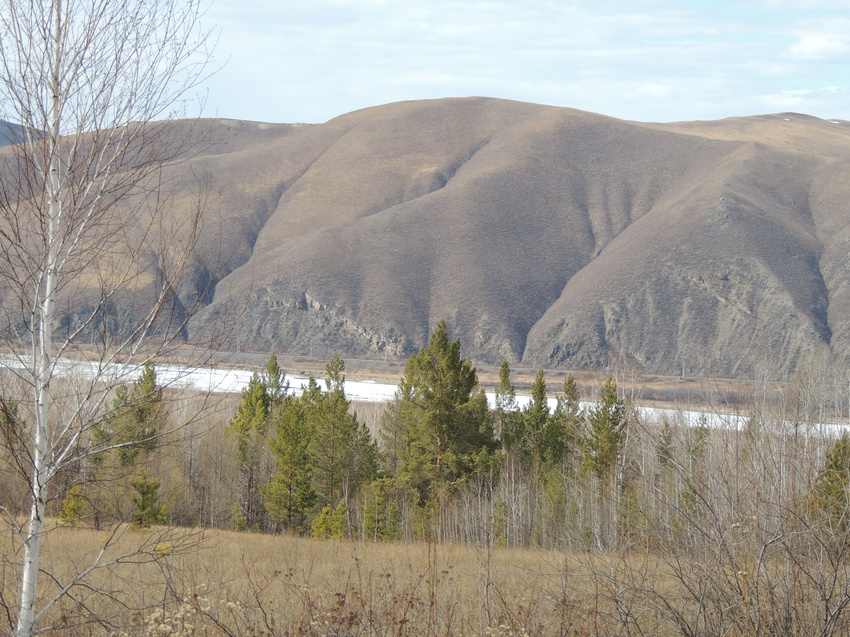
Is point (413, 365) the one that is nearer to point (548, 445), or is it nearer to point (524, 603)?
point (548, 445)

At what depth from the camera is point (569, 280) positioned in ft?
453

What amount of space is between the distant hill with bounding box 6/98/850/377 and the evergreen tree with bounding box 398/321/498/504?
59.2m

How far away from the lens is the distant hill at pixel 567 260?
11644cm

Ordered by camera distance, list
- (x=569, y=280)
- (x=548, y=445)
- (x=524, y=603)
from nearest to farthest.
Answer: (x=524, y=603)
(x=548, y=445)
(x=569, y=280)

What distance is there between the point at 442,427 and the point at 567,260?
106201 mm

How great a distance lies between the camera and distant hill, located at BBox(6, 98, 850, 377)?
382ft

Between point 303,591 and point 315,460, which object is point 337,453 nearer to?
point 315,460

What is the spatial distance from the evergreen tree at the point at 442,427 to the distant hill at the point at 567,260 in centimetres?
5916

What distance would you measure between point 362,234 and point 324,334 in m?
22.1

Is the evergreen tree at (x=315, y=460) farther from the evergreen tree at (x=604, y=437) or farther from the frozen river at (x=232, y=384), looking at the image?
the evergreen tree at (x=604, y=437)

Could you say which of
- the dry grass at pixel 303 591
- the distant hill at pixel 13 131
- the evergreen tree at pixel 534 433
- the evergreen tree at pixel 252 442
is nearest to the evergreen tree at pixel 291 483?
the evergreen tree at pixel 252 442

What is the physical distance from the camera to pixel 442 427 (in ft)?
136

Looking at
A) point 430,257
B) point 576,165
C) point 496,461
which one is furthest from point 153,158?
point 576,165

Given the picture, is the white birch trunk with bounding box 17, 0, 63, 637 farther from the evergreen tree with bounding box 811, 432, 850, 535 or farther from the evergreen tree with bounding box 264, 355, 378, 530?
the evergreen tree with bounding box 264, 355, 378, 530
